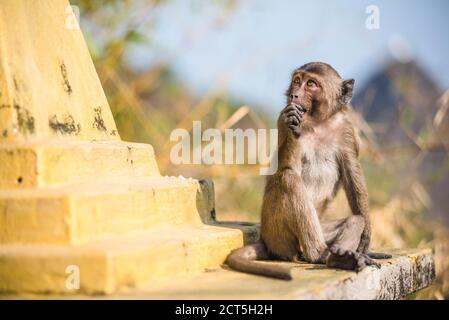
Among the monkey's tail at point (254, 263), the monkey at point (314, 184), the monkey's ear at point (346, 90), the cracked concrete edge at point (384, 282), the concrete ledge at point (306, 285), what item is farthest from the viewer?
the monkey's ear at point (346, 90)

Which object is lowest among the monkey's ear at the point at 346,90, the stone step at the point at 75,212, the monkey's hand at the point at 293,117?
the stone step at the point at 75,212

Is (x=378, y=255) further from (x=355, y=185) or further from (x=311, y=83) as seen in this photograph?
(x=311, y=83)

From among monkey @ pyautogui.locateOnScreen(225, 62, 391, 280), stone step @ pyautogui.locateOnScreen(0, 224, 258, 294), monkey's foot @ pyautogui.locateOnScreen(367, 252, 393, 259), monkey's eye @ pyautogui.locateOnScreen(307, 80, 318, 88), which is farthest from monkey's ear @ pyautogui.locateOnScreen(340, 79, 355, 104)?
stone step @ pyautogui.locateOnScreen(0, 224, 258, 294)

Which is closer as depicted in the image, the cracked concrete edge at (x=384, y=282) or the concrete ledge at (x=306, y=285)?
the concrete ledge at (x=306, y=285)

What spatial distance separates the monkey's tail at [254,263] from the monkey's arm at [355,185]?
808 mm

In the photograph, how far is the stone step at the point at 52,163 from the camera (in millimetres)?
4738

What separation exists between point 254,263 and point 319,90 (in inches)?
66.6

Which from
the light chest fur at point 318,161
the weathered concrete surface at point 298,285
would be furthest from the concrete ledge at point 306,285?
the light chest fur at point 318,161

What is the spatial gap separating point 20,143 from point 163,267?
1.27 metres

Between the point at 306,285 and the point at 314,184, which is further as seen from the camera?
the point at 314,184

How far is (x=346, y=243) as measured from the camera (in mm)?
5746

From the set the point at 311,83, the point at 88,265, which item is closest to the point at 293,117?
the point at 311,83

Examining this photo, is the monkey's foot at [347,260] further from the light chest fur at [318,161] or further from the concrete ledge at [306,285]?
the light chest fur at [318,161]
